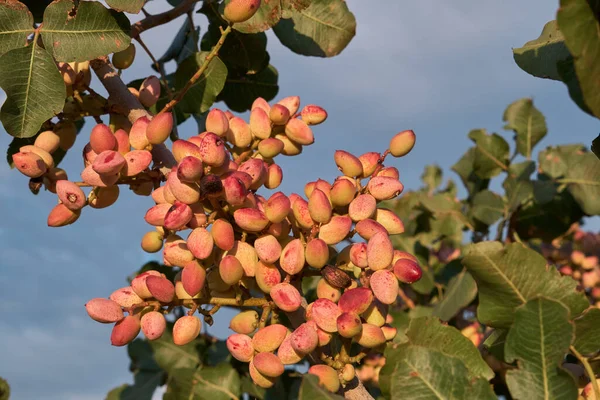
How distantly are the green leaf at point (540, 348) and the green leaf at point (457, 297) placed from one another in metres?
1.10

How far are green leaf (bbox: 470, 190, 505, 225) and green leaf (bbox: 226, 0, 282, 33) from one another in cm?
142

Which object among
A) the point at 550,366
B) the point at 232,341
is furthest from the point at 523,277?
the point at 232,341

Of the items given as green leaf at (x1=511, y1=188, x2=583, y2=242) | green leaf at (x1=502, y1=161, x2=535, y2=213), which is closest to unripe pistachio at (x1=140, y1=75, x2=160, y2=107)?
green leaf at (x1=502, y1=161, x2=535, y2=213)

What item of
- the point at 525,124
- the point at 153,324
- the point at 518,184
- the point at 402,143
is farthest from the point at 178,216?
the point at 525,124

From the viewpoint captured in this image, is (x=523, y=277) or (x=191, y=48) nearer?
(x=523, y=277)

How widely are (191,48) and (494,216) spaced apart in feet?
4.15

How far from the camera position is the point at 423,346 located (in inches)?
33.7

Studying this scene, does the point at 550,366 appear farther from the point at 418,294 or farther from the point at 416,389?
the point at 418,294

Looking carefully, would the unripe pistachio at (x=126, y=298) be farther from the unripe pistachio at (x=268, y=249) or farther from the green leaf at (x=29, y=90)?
the green leaf at (x=29, y=90)

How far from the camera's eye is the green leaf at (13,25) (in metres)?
1.07

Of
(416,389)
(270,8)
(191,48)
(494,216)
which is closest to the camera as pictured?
(416,389)

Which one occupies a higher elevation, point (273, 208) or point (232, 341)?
point (273, 208)

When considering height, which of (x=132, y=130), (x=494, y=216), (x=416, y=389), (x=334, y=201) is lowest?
(x=494, y=216)

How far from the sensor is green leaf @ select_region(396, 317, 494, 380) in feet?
2.80
